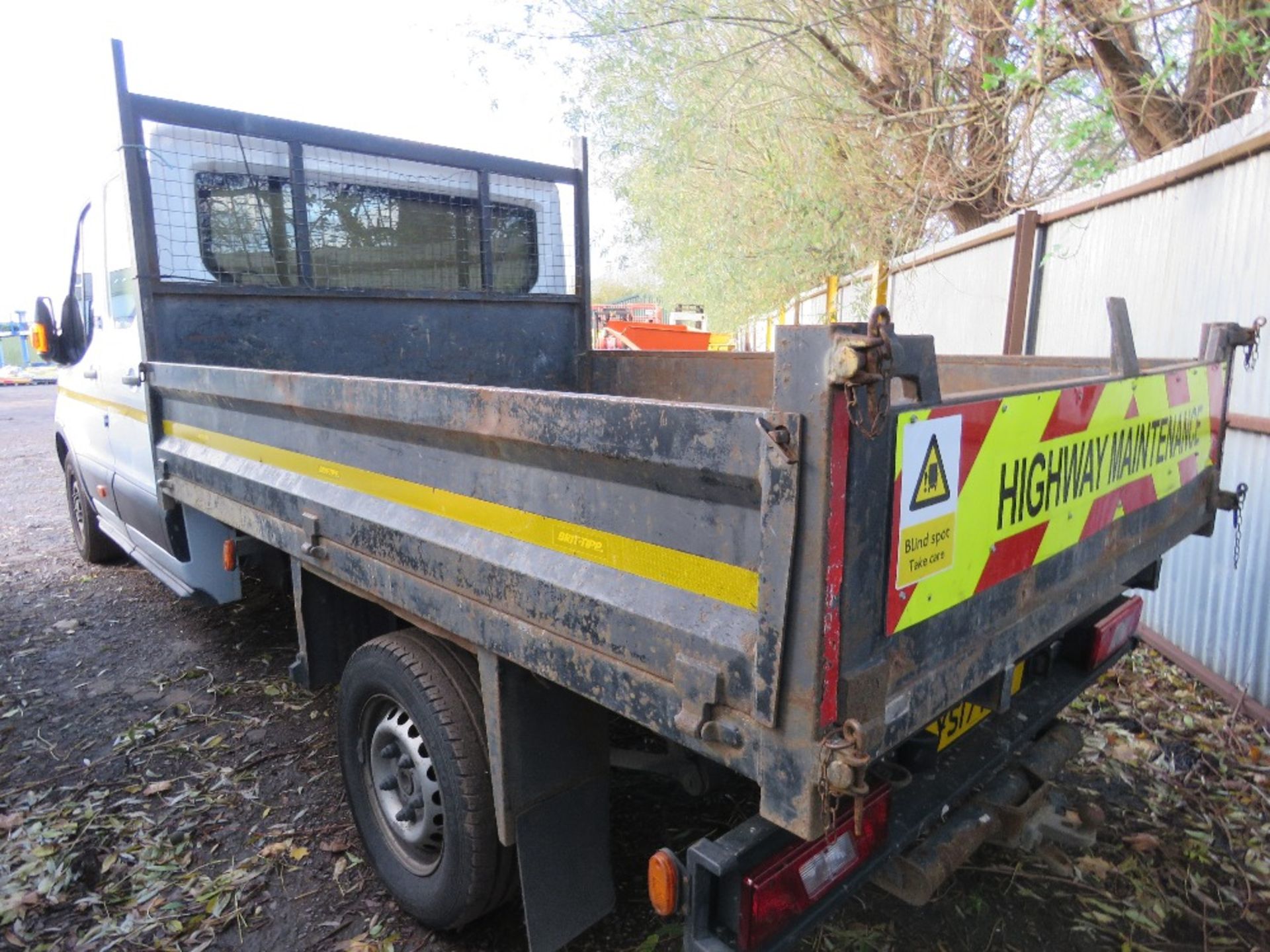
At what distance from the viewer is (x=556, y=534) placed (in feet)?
5.92

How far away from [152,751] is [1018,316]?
5774mm

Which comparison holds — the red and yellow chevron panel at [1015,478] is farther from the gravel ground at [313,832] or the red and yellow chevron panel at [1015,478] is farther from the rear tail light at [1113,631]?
the gravel ground at [313,832]

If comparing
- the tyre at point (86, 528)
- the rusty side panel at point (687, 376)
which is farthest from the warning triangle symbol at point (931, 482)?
the tyre at point (86, 528)

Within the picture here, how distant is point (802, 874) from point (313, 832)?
2.13 metres

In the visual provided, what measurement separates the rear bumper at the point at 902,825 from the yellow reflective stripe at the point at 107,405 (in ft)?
11.0

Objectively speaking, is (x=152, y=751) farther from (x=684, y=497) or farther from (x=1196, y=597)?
(x=1196, y=597)

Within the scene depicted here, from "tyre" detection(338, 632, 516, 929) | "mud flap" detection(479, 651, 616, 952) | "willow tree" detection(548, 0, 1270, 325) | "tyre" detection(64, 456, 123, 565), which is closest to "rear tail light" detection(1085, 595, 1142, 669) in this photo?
"mud flap" detection(479, 651, 616, 952)

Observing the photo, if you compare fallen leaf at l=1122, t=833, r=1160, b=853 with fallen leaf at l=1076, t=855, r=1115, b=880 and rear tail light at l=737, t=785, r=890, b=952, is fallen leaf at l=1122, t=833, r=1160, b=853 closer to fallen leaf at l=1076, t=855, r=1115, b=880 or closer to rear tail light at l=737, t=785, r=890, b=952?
fallen leaf at l=1076, t=855, r=1115, b=880

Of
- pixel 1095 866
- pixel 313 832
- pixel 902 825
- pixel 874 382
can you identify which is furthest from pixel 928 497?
pixel 313 832

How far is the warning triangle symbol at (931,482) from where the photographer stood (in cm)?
143

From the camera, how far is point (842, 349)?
1.22 m

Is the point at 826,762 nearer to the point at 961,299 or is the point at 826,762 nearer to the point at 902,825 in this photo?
the point at 902,825

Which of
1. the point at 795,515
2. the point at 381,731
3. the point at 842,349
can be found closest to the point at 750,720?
the point at 795,515

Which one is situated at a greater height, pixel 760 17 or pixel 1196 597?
pixel 760 17
